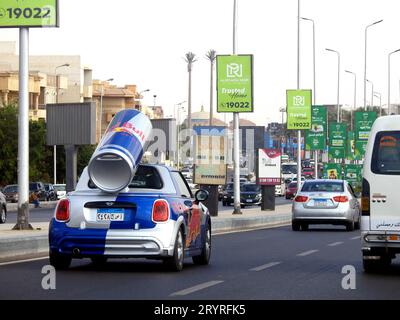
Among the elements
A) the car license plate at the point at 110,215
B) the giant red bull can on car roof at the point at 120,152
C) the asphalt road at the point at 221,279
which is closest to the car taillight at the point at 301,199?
the asphalt road at the point at 221,279

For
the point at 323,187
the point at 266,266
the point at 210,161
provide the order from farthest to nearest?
the point at 210,161, the point at 323,187, the point at 266,266

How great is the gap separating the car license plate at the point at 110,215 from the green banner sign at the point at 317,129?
50.6m

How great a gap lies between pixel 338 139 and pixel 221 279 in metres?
63.2

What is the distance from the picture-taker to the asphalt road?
576 inches

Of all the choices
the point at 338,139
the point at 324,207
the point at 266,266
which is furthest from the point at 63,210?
the point at 338,139

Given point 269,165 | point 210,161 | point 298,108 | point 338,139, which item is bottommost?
point 269,165

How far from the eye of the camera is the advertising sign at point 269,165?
5348cm

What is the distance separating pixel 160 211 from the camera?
17844 mm

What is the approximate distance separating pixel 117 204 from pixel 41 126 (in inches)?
3171

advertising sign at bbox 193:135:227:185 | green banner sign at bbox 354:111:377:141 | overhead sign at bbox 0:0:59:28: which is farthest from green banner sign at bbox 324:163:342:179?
overhead sign at bbox 0:0:59:28

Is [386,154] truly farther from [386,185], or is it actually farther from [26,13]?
[26,13]

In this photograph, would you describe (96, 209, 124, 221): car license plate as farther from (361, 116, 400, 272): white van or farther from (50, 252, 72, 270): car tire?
(361, 116, 400, 272): white van

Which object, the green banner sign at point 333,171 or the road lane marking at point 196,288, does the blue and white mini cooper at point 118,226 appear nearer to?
the road lane marking at point 196,288
